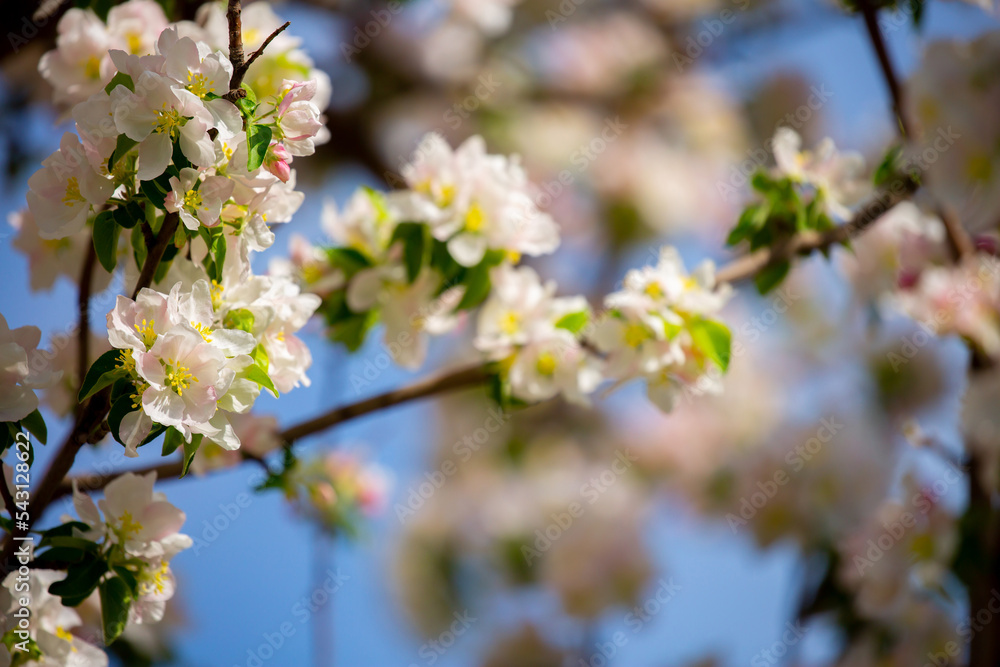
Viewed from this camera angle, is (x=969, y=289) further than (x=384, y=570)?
No

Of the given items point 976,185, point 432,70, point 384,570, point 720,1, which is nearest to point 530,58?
point 432,70

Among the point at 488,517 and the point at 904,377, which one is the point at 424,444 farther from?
the point at 904,377

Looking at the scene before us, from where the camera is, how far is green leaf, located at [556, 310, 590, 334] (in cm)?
82

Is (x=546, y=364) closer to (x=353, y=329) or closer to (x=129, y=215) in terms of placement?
(x=353, y=329)

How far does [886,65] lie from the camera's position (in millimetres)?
933

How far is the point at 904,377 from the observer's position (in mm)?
2082

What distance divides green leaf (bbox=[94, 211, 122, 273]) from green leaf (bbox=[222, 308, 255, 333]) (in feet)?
0.31

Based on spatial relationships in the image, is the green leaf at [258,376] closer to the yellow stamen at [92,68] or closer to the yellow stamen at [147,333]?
the yellow stamen at [147,333]

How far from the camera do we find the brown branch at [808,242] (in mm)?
845

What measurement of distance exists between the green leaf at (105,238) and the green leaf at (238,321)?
9 centimetres

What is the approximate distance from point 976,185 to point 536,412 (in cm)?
191
